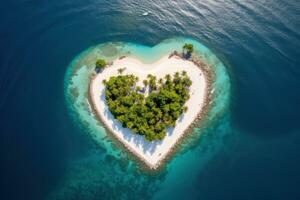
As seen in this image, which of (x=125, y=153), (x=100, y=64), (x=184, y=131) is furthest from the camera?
(x=100, y=64)

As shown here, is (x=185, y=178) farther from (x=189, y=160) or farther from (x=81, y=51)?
(x=81, y=51)

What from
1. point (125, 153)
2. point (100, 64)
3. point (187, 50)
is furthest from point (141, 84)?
point (125, 153)

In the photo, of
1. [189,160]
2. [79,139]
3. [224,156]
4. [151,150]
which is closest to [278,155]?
[224,156]

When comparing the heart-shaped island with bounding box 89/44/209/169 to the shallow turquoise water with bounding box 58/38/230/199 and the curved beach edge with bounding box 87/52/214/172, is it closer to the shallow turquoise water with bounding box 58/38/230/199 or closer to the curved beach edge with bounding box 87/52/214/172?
the curved beach edge with bounding box 87/52/214/172

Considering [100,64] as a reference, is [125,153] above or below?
below

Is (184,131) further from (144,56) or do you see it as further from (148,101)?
(144,56)

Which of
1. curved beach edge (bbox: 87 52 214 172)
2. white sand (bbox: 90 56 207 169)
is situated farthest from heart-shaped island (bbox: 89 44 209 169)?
curved beach edge (bbox: 87 52 214 172)
